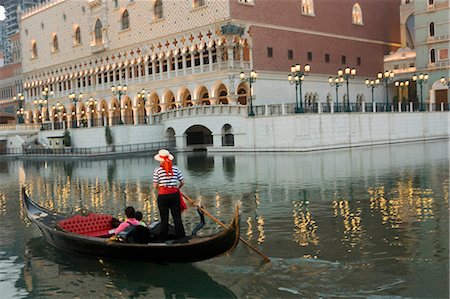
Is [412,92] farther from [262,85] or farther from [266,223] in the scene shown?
[266,223]

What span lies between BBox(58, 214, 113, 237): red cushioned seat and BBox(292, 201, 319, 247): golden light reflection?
3.59 m

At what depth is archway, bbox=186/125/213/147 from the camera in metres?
45.7

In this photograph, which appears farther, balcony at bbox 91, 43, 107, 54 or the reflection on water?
balcony at bbox 91, 43, 107, 54

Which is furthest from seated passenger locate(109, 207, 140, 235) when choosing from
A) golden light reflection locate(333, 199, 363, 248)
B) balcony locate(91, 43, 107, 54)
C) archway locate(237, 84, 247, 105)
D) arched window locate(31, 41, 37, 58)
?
arched window locate(31, 41, 37, 58)

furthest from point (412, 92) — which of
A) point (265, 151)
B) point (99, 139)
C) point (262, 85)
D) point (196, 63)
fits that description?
point (99, 139)

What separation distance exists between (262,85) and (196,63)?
639cm

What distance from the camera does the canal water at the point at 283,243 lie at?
762cm

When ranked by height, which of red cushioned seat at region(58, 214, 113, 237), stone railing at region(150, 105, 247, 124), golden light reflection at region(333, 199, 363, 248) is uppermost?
stone railing at region(150, 105, 247, 124)

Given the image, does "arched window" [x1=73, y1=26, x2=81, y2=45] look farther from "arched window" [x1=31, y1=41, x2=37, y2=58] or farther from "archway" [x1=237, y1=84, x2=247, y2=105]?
"archway" [x1=237, y1=84, x2=247, y2=105]

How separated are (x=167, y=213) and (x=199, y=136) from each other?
122 ft

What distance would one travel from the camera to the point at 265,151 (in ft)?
112

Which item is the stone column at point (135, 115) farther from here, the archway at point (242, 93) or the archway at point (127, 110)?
the archway at point (242, 93)

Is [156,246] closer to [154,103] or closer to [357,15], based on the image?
[154,103]

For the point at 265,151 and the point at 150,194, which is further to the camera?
the point at 265,151
